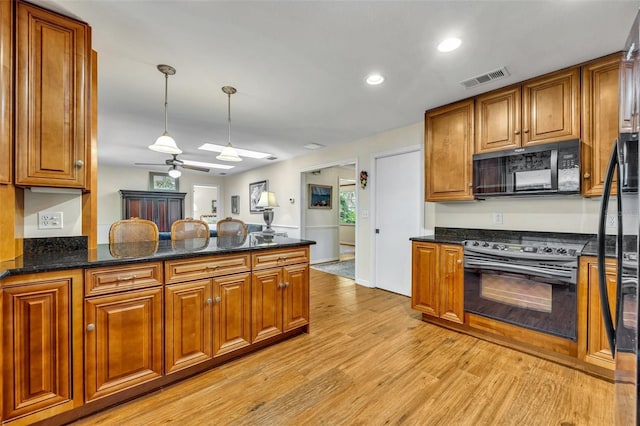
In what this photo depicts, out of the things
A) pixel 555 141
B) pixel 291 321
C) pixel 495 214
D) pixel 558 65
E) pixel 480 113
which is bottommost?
pixel 291 321

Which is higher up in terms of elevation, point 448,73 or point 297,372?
point 448,73

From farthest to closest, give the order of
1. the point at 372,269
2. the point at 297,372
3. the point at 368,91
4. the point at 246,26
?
1. the point at 372,269
2. the point at 368,91
3. the point at 297,372
4. the point at 246,26

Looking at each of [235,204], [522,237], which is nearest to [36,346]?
[522,237]

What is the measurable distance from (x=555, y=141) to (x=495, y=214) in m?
0.88

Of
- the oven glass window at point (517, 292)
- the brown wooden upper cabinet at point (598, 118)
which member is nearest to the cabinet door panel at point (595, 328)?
the oven glass window at point (517, 292)

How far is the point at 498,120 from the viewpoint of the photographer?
2729 millimetres

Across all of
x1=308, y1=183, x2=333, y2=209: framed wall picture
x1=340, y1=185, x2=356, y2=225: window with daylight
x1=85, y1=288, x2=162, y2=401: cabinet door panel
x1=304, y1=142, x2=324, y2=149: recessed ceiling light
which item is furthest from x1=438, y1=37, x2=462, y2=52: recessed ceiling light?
x1=340, y1=185, x2=356, y2=225: window with daylight

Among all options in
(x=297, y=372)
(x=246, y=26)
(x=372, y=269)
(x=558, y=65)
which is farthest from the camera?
(x=372, y=269)

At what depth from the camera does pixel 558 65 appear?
230 cm

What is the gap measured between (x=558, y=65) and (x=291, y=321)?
321 centimetres

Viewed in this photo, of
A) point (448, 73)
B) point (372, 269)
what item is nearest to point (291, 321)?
point (372, 269)

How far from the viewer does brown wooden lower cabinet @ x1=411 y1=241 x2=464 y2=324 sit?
2699 millimetres

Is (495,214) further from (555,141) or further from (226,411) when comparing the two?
(226,411)

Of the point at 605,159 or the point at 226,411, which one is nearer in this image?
the point at 226,411
